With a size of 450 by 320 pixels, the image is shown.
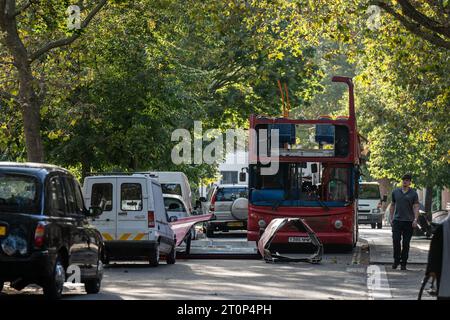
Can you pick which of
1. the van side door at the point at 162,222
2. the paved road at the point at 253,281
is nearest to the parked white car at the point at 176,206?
the paved road at the point at 253,281

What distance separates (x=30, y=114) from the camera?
29.8 meters

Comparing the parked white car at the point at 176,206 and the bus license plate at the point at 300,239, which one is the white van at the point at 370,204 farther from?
the bus license plate at the point at 300,239

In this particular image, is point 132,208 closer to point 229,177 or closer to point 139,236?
point 139,236

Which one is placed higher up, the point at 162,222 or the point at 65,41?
the point at 65,41

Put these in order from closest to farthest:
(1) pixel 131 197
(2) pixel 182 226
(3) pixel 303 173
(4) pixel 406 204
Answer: (4) pixel 406 204, (1) pixel 131 197, (2) pixel 182 226, (3) pixel 303 173

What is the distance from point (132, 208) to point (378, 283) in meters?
6.44

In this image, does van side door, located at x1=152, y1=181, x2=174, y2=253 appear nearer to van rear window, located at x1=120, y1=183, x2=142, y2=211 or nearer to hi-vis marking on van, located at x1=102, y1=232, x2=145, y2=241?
van rear window, located at x1=120, y1=183, x2=142, y2=211

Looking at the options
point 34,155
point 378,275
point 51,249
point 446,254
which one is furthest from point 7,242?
point 34,155

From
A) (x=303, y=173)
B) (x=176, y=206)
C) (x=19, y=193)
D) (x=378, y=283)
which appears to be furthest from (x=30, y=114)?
(x=19, y=193)

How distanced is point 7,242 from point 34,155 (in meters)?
14.6

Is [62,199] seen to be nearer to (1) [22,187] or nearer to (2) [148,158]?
(1) [22,187]

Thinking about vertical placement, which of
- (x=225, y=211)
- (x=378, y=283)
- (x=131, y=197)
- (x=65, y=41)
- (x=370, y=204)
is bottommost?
(x=378, y=283)

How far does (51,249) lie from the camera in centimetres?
1595
